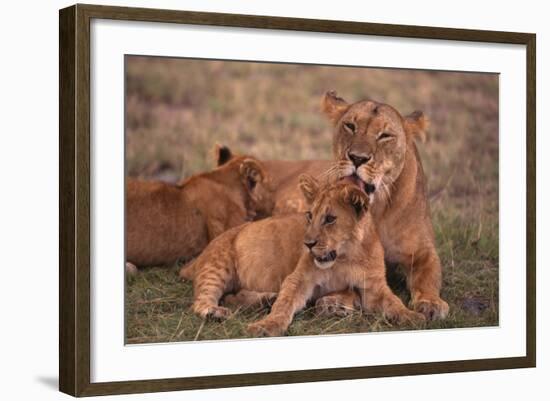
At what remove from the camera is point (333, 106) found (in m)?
6.46

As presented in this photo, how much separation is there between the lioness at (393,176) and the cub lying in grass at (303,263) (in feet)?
0.56

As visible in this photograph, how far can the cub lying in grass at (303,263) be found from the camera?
5.99m

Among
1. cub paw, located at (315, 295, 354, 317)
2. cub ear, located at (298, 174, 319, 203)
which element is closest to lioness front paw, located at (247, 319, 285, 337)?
cub paw, located at (315, 295, 354, 317)

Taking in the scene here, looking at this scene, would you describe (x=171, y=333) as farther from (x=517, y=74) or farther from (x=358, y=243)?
(x=517, y=74)

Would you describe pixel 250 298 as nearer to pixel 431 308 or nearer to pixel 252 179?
pixel 431 308

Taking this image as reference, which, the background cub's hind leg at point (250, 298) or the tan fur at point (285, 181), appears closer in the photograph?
the background cub's hind leg at point (250, 298)

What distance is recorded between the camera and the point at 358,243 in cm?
608

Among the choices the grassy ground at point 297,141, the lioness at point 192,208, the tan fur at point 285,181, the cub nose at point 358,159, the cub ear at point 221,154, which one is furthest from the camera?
the cub ear at point 221,154

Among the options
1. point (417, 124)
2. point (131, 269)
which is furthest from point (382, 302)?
point (131, 269)

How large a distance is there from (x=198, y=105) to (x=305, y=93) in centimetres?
101

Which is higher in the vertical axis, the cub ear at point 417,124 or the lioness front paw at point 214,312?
the cub ear at point 417,124

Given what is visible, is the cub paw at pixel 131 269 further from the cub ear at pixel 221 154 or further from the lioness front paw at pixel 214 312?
the cub ear at pixel 221 154

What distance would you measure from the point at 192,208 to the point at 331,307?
1180 mm

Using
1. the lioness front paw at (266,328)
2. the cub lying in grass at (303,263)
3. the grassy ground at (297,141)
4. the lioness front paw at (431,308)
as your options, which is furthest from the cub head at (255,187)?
the lioness front paw at (266,328)
